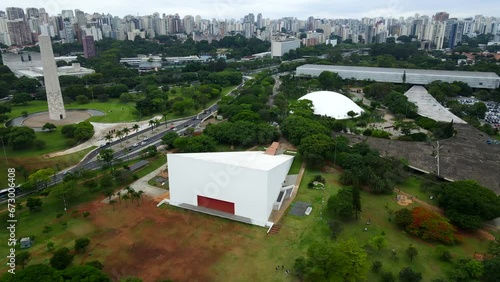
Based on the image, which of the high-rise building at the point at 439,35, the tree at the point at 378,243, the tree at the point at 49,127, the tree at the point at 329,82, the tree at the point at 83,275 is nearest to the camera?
the tree at the point at 83,275

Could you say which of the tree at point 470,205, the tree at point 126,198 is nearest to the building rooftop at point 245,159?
the tree at point 126,198

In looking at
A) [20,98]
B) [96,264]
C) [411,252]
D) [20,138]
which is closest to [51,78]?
[20,138]

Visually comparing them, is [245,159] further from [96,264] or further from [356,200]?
[96,264]

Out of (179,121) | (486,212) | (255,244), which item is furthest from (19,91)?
(486,212)

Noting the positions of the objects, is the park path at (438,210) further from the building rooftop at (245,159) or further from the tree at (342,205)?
the building rooftop at (245,159)

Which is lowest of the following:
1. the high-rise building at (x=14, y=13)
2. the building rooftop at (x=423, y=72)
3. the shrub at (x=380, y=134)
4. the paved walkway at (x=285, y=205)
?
the paved walkway at (x=285, y=205)

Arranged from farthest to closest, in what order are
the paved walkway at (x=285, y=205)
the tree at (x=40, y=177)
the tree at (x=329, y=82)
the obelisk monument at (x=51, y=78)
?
the tree at (x=329, y=82) → the obelisk monument at (x=51, y=78) → the tree at (x=40, y=177) → the paved walkway at (x=285, y=205)
